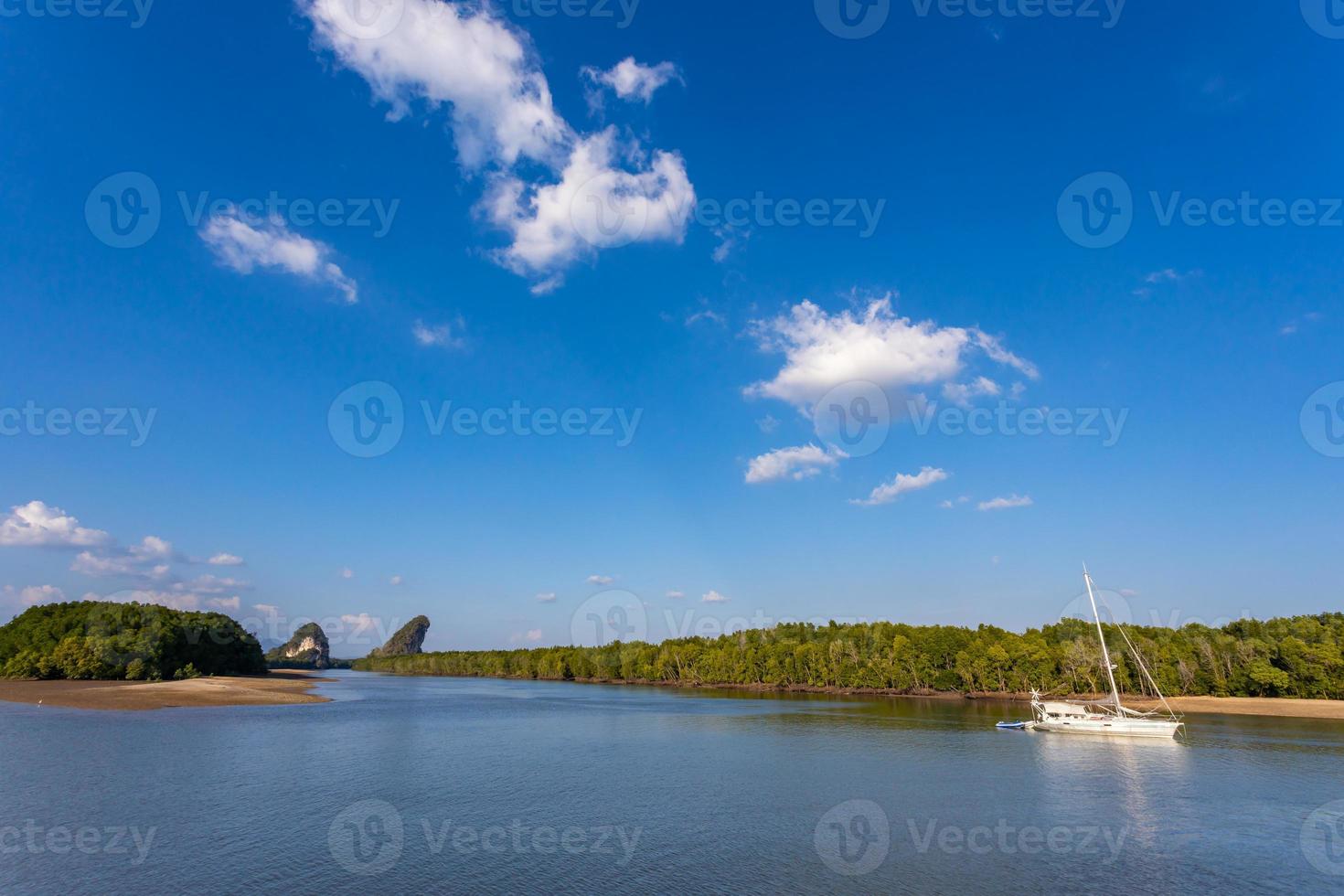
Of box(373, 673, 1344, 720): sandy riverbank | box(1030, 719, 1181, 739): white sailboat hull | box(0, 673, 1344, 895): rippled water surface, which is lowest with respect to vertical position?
box(0, 673, 1344, 895): rippled water surface

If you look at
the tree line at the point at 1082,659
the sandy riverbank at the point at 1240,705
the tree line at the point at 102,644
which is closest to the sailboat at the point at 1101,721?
the sandy riverbank at the point at 1240,705

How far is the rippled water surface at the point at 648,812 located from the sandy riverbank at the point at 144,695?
61.9 feet

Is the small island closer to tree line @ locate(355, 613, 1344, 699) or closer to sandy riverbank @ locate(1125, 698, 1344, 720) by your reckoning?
tree line @ locate(355, 613, 1344, 699)

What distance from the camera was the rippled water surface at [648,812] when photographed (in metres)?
32.3

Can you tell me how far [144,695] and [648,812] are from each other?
108007 mm

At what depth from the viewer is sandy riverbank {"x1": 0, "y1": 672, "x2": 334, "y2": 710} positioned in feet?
320

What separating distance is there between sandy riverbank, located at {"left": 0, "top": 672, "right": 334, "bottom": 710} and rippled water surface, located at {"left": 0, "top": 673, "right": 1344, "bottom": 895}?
18.9 meters

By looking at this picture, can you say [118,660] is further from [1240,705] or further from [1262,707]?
[1262,707]

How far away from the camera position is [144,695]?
353 feet

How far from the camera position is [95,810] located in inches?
1553

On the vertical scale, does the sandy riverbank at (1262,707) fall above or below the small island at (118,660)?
below

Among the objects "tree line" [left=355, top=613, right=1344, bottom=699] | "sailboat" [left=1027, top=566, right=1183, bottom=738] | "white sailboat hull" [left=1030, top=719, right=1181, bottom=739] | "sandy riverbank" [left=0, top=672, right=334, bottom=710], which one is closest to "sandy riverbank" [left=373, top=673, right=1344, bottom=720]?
"tree line" [left=355, top=613, right=1344, bottom=699]

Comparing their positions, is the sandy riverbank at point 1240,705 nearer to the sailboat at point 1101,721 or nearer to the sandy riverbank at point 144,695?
the sailboat at point 1101,721

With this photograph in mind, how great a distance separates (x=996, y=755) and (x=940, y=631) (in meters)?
98.0
